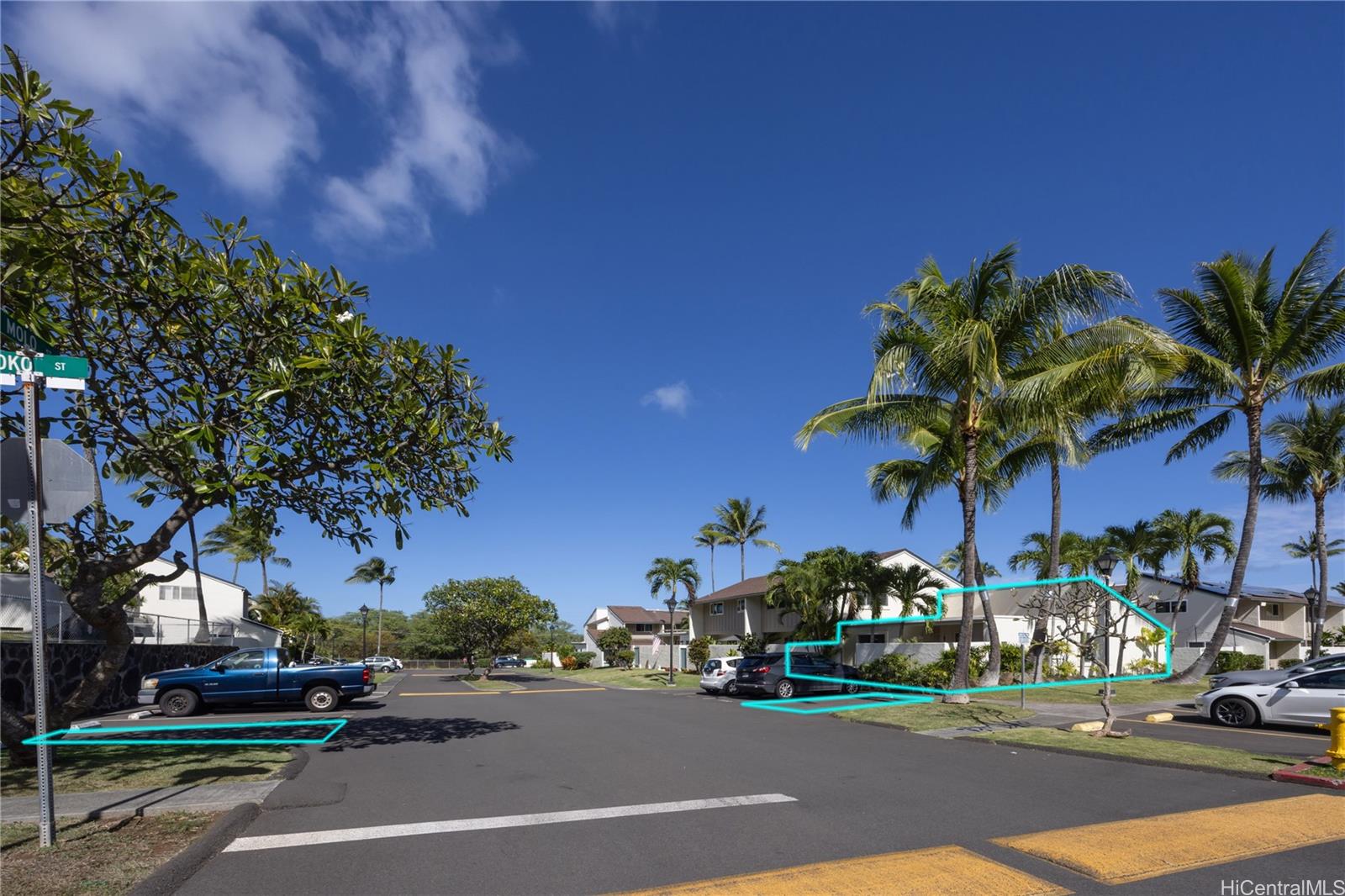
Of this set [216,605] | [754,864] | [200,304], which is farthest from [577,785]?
[216,605]

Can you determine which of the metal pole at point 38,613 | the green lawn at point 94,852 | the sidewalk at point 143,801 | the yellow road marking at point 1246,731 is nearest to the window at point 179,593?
the sidewalk at point 143,801

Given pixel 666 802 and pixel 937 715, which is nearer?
pixel 666 802

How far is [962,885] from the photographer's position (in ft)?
19.2

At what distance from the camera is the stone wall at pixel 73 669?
1562cm

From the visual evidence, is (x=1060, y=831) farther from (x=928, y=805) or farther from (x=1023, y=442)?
(x=1023, y=442)

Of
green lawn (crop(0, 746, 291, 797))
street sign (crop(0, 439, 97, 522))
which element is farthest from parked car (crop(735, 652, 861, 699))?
street sign (crop(0, 439, 97, 522))

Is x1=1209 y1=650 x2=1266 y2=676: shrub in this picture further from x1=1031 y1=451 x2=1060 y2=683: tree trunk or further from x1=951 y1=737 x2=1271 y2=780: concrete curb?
x1=951 y1=737 x2=1271 y2=780: concrete curb

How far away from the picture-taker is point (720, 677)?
1158 inches

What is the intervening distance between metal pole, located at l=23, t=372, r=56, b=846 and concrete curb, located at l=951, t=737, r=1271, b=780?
1254 cm

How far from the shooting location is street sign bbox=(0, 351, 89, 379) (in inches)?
249

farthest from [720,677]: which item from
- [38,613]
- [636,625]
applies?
[636,625]

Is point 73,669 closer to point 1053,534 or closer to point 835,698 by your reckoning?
point 835,698

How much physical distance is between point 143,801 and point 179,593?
4174cm

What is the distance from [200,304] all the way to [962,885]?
9.99 meters
